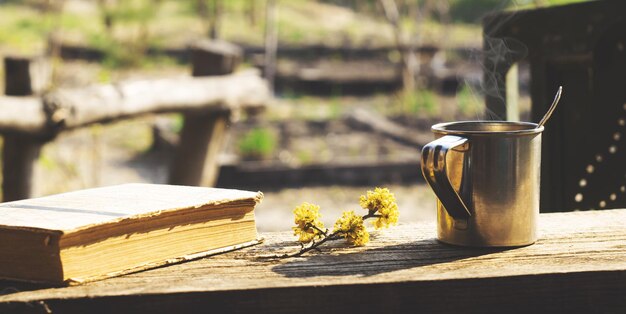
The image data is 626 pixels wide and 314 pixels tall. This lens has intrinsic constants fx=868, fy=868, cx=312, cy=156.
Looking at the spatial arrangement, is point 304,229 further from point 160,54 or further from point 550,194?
point 160,54

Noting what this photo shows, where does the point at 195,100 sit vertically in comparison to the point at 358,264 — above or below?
above

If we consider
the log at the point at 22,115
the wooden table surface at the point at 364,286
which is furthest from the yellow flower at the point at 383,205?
the log at the point at 22,115

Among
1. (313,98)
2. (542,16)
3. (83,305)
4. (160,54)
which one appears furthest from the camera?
(160,54)

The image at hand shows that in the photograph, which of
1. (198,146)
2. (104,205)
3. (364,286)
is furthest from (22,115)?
(364,286)

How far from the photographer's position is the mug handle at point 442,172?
4.03ft

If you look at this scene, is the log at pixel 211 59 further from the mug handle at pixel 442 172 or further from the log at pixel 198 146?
the mug handle at pixel 442 172

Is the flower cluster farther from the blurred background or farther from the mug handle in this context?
the blurred background

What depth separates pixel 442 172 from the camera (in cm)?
124

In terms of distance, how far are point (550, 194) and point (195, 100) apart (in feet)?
9.14

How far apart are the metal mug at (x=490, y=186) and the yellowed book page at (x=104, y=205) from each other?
303 mm

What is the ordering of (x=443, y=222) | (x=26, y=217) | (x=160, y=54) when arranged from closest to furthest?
(x=26, y=217) → (x=443, y=222) → (x=160, y=54)

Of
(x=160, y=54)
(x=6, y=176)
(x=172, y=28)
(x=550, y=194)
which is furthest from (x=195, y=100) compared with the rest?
(x=172, y=28)

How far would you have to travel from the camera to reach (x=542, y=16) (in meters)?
2.04

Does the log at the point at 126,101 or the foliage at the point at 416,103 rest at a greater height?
the foliage at the point at 416,103
